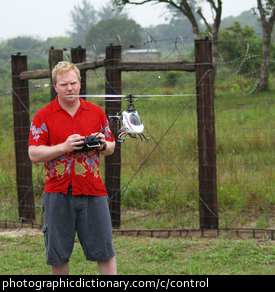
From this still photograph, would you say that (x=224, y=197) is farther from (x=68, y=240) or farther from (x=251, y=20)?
(x=251, y=20)

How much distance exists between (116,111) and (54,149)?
10.0 feet

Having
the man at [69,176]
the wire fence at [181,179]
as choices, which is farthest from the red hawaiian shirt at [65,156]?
the wire fence at [181,179]

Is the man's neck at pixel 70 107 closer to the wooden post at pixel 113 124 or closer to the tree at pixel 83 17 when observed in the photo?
the wooden post at pixel 113 124

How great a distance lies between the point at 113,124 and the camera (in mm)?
7094

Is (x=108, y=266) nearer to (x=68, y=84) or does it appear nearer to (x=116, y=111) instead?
(x=68, y=84)

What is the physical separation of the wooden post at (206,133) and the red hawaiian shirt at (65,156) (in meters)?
2.80

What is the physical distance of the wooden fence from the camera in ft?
22.2

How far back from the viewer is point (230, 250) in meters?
6.01

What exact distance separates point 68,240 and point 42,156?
2.25 ft

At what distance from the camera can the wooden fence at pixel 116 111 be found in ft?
22.2

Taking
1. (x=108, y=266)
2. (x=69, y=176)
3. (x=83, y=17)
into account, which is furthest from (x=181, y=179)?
(x=83, y=17)

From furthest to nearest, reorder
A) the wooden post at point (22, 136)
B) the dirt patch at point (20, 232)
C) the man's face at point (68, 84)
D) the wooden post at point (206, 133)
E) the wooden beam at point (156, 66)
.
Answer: the wooden post at point (22, 136), the dirt patch at point (20, 232), the wooden beam at point (156, 66), the wooden post at point (206, 133), the man's face at point (68, 84)

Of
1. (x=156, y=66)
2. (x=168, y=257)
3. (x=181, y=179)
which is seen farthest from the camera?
(x=181, y=179)
